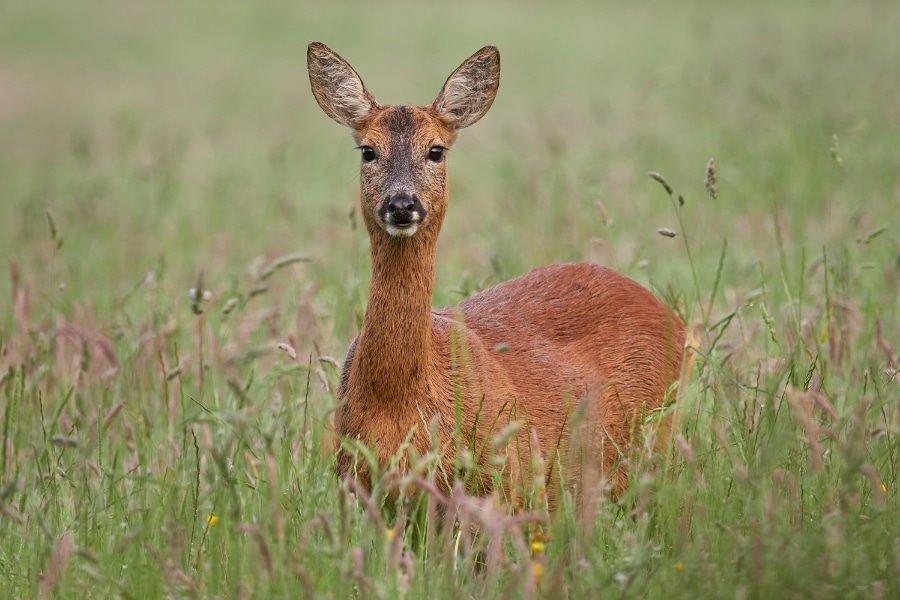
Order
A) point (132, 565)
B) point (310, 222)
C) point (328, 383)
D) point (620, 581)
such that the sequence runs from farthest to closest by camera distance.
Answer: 1. point (310, 222)
2. point (328, 383)
3. point (132, 565)
4. point (620, 581)

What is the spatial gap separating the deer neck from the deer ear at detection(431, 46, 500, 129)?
70cm

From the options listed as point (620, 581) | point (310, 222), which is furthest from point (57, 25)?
point (620, 581)

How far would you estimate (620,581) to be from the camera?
315cm

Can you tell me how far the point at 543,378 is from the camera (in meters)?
4.68

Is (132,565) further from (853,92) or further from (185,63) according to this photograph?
(185,63)

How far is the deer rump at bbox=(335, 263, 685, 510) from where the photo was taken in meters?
4.18

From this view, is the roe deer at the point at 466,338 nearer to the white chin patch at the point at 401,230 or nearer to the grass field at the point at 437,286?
the white chin patch at the point at 401,230

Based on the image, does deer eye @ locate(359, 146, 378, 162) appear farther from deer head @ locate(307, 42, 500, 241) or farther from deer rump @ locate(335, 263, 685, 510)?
deer rump @ locate(335, 263, 685, 510)

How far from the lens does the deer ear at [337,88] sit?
4.85 m

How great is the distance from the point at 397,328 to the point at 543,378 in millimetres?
680

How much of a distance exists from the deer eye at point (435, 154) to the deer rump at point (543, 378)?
58cm

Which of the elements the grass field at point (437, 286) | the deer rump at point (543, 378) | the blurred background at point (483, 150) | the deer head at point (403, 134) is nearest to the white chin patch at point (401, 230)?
the deer head at point (403, 134)

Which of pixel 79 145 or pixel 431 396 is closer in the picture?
pixel 431 396

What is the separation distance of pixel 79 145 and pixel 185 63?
1218cm
